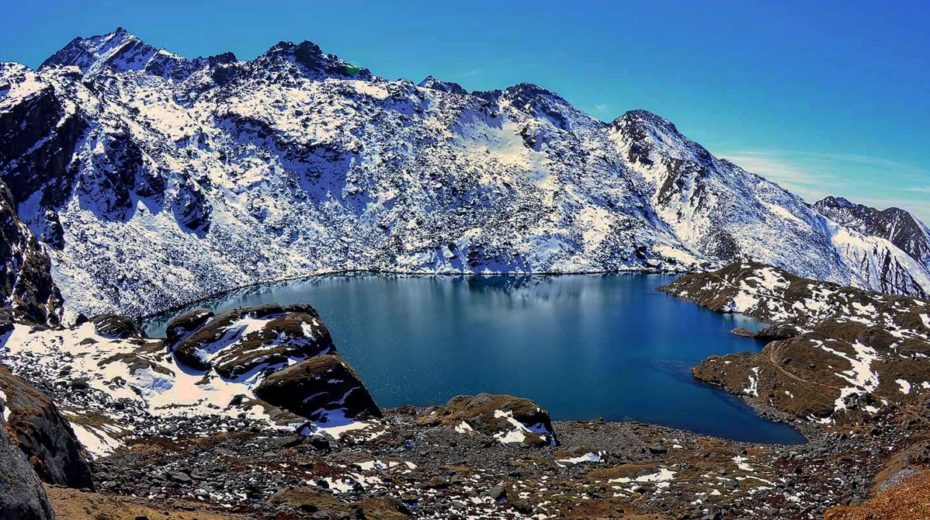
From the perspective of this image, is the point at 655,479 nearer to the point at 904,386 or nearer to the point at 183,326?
the point at 183,326

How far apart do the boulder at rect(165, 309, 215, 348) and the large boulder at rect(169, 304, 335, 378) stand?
0.43 m

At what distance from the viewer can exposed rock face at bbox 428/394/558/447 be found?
5405 centimetres

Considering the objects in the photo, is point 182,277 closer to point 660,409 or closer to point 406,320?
point 406,320

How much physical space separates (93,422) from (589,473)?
1445 inches

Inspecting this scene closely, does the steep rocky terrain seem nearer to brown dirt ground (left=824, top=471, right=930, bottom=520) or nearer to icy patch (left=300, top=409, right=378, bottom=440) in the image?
icy patch (left=300, top=409, right=378, bottom=440)

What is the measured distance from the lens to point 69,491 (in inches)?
774

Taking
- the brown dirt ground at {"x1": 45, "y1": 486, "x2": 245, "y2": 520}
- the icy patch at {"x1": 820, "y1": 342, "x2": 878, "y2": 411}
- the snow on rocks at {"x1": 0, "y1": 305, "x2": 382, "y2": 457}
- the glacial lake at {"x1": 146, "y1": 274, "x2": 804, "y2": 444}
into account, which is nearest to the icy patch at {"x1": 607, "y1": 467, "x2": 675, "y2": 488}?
the snow on rocks at {"x1": 0, "y1": 305, "x2": 382, "y2": 457}

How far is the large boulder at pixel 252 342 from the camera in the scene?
2270 inches

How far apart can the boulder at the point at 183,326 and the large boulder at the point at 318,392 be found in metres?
13.6

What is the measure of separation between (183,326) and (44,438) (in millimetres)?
39717

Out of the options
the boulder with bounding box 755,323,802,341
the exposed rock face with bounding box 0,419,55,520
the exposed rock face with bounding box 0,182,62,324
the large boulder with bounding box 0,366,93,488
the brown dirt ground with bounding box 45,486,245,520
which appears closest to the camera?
the exposed rock face with bounding box 0,419,55,520

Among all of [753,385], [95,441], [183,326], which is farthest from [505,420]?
[753,385]

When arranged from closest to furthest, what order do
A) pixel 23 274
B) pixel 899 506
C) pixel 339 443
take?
1. pixel 899 506
2. pixel 339 443
3. pixel 23 274

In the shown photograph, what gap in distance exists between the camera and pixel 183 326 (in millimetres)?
62281
